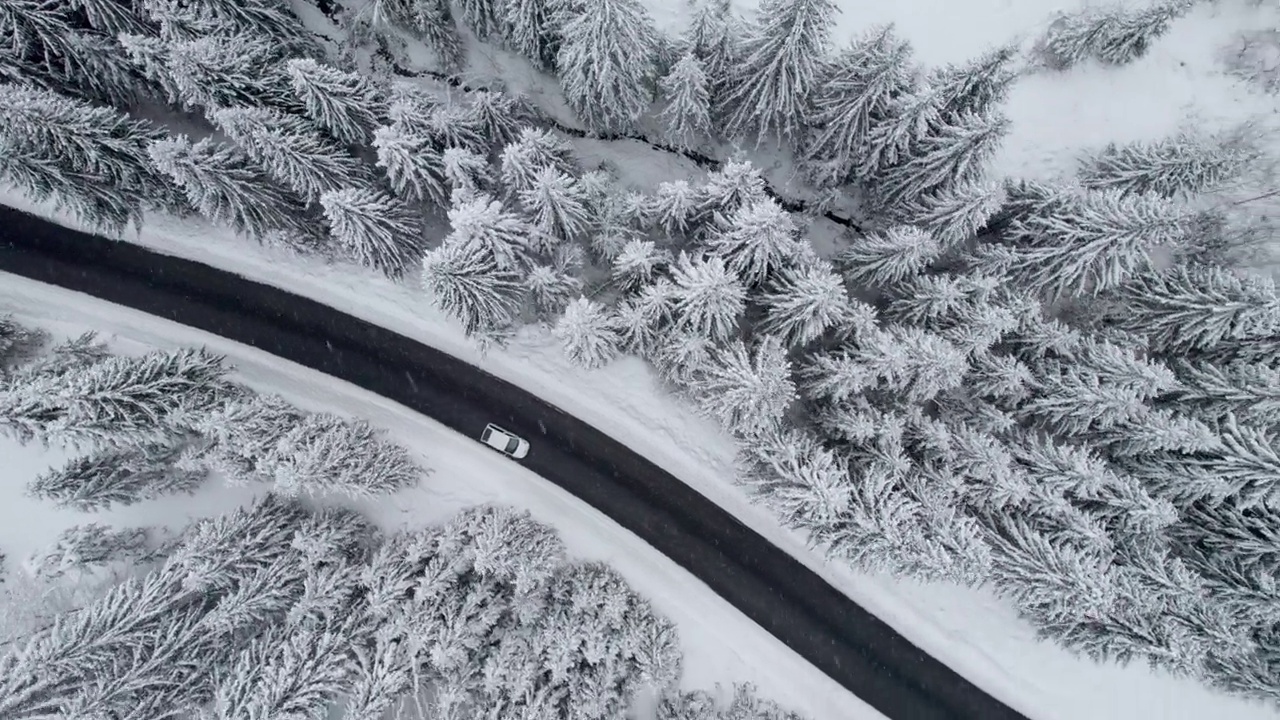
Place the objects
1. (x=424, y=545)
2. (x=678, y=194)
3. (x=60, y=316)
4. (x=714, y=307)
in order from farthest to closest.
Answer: (x=60, y=316) < (x=424, y=545) < (x=678, y=194) < (x=714, y=307)

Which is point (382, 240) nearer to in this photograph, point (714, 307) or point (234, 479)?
point (234, 479)

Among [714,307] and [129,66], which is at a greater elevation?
[714,307]

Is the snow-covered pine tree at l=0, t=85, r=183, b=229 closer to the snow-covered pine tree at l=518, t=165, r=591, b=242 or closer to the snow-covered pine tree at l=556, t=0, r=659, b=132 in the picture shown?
the snow-covered pine tree at l=518, t=165, r=591, b=242

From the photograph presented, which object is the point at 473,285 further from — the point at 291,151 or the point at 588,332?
the point at 291,151

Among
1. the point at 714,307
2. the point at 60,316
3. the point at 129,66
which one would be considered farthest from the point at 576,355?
the point at 60,316

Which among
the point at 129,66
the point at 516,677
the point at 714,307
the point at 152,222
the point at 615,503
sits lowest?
the point at 516,677

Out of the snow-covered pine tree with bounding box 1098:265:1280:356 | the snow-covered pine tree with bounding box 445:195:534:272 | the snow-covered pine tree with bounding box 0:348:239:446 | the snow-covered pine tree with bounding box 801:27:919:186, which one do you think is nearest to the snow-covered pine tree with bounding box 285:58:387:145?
the snow-covered pine tree with bounding box 445:195:534:272

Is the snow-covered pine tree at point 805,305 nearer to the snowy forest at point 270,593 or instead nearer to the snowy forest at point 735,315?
the snowy forest at point 735,315
